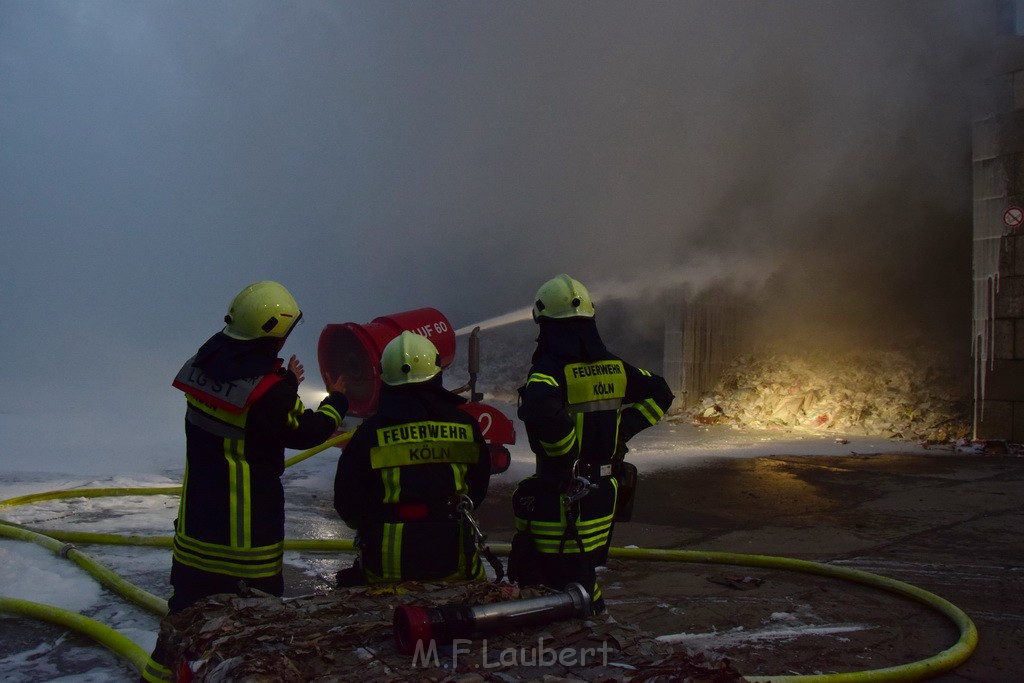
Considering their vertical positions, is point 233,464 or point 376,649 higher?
point 233,464

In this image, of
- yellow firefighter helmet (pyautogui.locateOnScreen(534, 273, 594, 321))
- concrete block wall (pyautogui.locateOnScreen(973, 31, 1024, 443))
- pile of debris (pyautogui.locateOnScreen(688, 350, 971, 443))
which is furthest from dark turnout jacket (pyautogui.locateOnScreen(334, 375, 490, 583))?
pile of debris (pyautogui.locateOnScreen(688, 350, 971, 443))

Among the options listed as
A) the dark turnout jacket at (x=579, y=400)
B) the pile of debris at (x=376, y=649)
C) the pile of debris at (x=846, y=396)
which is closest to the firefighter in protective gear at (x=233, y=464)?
the pile of debris at (x=376, y=649)

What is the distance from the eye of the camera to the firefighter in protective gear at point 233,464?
2.36 meters

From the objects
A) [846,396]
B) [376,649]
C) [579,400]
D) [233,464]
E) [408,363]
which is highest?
[408,363]

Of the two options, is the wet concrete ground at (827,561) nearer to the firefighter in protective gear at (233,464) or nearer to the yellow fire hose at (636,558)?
the yellow fire hose at (636,558)

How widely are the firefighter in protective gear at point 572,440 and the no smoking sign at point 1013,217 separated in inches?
263

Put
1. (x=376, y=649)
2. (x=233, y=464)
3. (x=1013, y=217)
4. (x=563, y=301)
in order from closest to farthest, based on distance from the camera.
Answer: (x=376, y=649) → (x=233, y=464) → (x=563, y=301) → (x=1013, y=217)

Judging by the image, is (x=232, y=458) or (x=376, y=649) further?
(x=232, y=458)

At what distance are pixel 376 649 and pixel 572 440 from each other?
1306 millimetres

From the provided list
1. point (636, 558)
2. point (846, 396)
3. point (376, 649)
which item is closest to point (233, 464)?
point (376, 649)

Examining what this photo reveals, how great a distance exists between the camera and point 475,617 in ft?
5.49

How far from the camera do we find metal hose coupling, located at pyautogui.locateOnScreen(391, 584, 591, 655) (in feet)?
5.23

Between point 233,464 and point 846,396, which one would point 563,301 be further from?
point 846,396

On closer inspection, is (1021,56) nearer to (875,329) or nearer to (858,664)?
(875,329)
